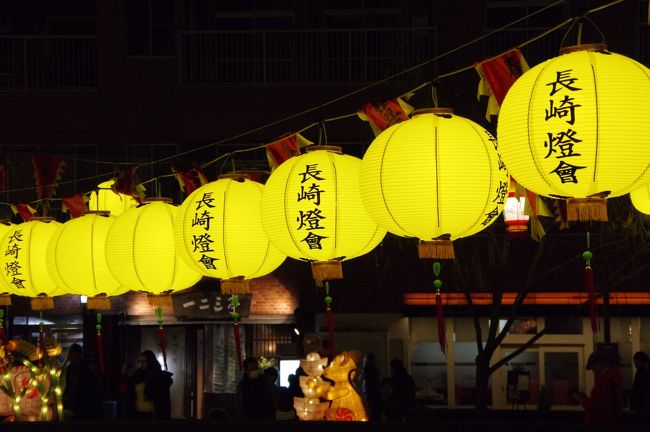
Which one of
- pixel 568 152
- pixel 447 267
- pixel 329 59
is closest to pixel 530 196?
pixel 568 152

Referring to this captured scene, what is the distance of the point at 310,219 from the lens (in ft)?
31.1

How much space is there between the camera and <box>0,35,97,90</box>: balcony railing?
77.4 ft

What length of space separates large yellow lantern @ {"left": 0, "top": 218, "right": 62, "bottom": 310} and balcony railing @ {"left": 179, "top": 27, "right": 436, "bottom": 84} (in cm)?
1003

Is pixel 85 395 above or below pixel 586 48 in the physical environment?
below

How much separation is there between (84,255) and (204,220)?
236 cm

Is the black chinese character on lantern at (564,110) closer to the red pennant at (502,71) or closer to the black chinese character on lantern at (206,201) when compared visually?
the red pennant at (502,71)

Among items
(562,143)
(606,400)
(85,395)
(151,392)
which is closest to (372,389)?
(151,392)

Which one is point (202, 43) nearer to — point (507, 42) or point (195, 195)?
point (507, 42)

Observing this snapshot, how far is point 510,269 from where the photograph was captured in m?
22.3

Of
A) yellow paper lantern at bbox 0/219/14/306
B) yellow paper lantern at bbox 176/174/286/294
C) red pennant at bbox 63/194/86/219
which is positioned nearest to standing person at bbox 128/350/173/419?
yellow paper lantern at bbox 0/219/14/306

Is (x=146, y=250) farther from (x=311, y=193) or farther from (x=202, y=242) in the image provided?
(x=311, y=193)

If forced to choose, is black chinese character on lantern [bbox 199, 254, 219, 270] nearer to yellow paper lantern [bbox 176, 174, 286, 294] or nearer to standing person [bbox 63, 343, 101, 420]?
yellow paper lantern [bbox 176, 174, 286, 294]

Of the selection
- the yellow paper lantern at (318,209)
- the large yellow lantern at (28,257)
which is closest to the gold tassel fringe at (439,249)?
the yellow paper lantern at (318,209)

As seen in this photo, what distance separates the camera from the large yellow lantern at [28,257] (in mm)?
13312
